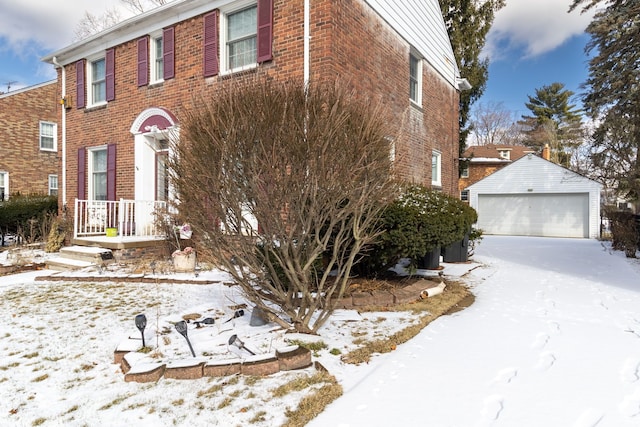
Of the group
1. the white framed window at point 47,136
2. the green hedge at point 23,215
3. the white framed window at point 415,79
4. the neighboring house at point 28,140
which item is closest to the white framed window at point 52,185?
the neighboring house at point 28,140

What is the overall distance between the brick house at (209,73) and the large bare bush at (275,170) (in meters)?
2.75

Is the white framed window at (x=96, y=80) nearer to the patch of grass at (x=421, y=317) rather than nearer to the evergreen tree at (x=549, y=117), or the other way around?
the patch of grass at (x=421, y=317)

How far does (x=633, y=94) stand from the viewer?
11617 millimetres

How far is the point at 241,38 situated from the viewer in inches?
321

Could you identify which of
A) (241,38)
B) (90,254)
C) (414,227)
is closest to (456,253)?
(414,227)

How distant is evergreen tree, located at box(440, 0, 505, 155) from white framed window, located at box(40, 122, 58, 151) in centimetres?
1833

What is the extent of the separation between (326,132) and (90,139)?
400 inches

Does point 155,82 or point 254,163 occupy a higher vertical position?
point 155,82

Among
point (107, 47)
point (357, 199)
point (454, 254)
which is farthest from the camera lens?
point (107, 47)

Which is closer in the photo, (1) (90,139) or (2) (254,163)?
(2) (254,163)

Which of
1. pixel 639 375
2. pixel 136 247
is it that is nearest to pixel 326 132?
pixel 639 375

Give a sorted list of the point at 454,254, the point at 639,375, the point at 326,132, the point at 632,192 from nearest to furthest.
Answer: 1. the point at 639,375
2. the point at 326,132
3. the point at 454,254
4. the point at 632,192

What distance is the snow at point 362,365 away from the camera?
8.14 ft

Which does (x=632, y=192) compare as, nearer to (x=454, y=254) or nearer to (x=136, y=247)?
(x=454, y=254)
